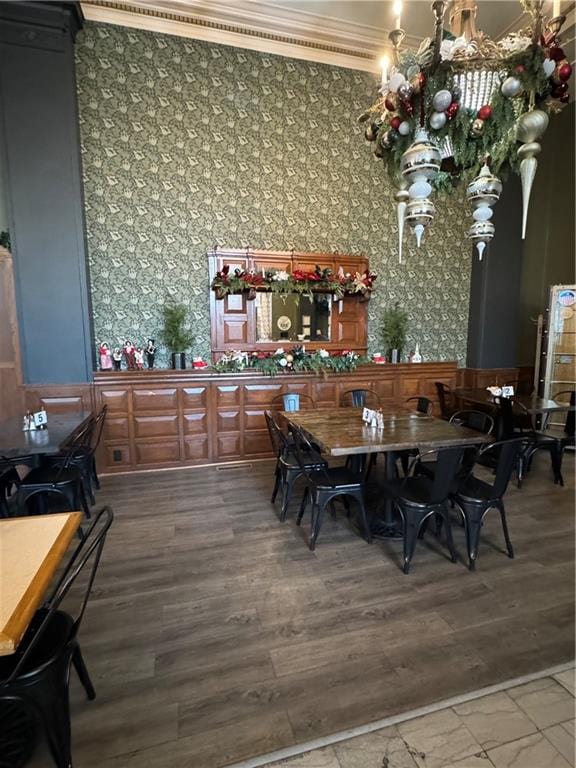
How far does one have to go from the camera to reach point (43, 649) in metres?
1.31

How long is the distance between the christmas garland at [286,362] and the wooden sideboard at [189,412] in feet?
0.30

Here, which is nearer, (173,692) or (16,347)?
(173,692)

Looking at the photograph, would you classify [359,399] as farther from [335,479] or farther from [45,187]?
[45,187]

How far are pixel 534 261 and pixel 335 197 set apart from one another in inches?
151

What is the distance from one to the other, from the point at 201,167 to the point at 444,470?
4380 mm

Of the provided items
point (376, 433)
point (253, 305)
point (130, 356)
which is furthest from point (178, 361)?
point (376, 433)

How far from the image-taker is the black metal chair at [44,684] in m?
1.16

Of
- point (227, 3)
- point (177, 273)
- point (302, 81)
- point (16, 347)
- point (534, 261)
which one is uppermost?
point (227, 3)

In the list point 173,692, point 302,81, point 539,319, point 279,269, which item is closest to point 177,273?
point 279,269

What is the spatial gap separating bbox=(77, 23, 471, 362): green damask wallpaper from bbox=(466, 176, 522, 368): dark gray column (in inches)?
62.7

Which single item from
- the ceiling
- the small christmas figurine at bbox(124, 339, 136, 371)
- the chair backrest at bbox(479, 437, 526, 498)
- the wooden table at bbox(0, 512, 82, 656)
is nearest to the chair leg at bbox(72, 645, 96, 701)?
the wooden table at bbox(0, 512, 82, 656)

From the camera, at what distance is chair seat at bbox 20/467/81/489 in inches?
109

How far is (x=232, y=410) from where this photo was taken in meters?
4.58

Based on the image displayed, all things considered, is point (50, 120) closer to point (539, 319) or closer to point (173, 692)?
point (173, 692)
